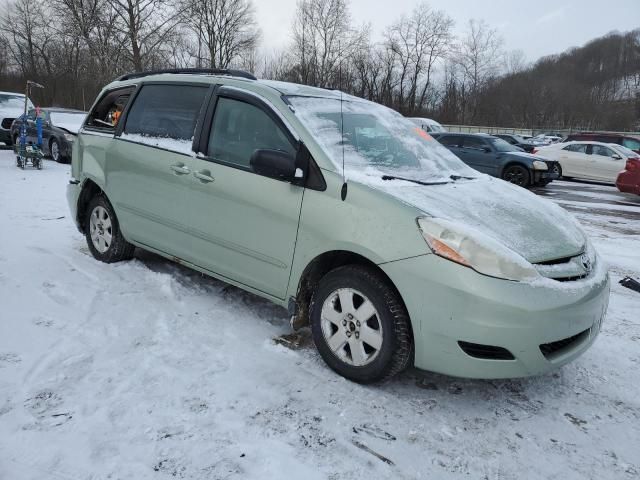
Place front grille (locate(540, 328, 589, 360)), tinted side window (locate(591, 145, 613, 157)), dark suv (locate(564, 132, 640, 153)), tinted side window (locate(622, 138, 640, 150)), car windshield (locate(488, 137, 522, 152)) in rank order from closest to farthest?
front grille (locate(540, 328, 589, 360)) < car windshield (locate(488, 137, 522, 152)) < tinted side window (locate(591, 145, 613, 157)) < dark suv (locate(564, 132, 640, 153)) < tinted side window (locate(622, 138, 640, 150))

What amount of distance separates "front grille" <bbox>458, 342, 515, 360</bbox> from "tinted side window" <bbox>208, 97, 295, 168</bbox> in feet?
5.14

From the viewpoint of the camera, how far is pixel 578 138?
19.8 meters

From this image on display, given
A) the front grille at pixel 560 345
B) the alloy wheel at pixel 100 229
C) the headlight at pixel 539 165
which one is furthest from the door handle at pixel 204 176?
the headlight at pixel 539 165

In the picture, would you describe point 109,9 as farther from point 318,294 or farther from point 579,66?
point 579,66

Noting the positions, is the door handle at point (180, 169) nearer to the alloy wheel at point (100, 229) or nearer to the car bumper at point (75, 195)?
the alloy wheel at point (100, 229)

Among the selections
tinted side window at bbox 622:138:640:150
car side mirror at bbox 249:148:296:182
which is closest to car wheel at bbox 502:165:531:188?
tinted side window at bbox 622:138:640:150

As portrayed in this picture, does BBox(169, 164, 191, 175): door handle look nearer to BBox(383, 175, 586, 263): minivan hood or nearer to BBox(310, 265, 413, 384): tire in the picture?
BBox(310, 265, 413, 384): tire

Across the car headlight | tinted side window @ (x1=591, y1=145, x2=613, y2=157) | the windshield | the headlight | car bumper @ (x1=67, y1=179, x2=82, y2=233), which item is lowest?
car bumper @ (x1=67, y1=179, x2=82, y2=233)

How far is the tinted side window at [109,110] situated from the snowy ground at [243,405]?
1562 mm

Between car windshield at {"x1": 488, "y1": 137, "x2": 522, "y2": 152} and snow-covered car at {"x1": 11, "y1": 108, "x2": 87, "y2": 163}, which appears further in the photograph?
car windshield at {"x1": 488, "y1": 137, "x2": 522, "y2": 152}

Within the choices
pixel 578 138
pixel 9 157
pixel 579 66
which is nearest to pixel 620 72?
pixel 579 66

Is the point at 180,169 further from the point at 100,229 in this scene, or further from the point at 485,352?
the point at 485,352

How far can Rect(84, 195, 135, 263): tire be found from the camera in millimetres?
4496

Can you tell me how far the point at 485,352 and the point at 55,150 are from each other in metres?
13.6
